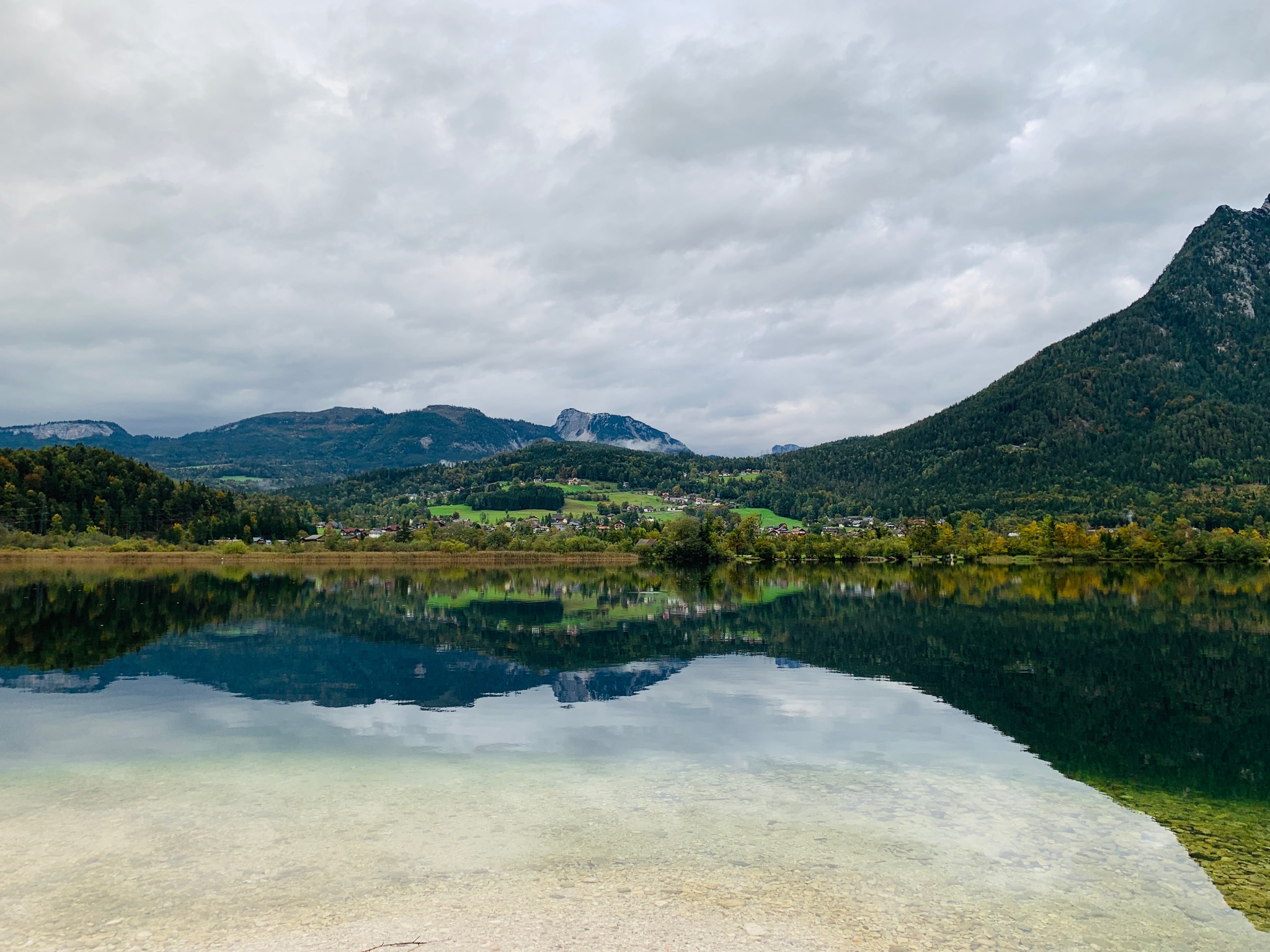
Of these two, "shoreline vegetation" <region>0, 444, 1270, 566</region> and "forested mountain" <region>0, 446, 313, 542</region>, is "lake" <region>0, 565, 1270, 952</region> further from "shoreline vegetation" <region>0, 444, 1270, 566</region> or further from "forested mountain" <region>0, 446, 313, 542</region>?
"forested mountain" <region>0, 446, 313, 542</region>

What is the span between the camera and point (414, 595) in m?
73.3

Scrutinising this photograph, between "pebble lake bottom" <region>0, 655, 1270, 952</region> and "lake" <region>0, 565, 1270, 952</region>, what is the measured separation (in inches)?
2.7

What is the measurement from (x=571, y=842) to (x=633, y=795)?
2839 mm

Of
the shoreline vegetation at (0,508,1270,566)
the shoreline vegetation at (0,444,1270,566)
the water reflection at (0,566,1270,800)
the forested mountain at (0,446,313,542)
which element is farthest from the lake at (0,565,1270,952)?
the forested mountain at (0,446,313,542)

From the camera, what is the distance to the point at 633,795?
1498 centimetres

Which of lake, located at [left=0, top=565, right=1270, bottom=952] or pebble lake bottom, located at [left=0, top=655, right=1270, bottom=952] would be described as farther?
lake, located at [left=0, top=565, right=1270, bottom=952]

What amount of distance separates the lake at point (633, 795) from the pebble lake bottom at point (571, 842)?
0.07 meters

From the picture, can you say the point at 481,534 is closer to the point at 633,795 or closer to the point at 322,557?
the point at 322,557

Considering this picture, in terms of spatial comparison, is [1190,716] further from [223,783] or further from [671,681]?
[223,783]

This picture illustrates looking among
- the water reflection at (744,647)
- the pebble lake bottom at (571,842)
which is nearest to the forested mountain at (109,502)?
the water reflection at (744,647)

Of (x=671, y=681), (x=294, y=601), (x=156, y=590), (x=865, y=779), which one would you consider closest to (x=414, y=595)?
(x=294, y=601)

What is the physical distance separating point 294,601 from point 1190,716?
61040mm

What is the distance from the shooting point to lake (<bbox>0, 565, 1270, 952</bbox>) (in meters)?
9.64

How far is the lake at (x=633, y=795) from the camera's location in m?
9.64
